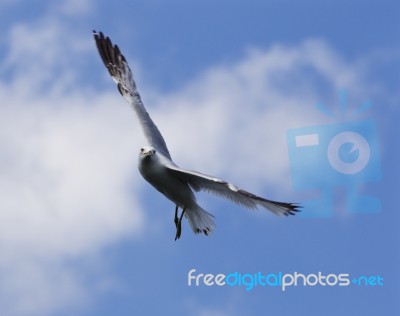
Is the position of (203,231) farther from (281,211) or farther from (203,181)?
(281,211)

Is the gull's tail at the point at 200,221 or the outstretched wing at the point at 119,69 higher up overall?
the outstretched wing at the point at 119,69

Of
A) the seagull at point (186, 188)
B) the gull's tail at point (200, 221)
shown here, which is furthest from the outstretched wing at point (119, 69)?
the gull's tail at point (200, 221)

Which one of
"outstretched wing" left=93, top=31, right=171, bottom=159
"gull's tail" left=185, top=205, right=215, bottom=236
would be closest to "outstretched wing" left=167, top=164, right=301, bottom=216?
"gull's tail" left=185, top=205, right=215, bottom=236

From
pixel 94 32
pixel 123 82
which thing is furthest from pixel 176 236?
pixel 94 32

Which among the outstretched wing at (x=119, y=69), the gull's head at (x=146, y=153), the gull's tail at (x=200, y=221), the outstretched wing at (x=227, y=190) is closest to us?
the outstretched wing at (x=227, y=190)

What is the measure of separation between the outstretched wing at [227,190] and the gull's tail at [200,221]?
27 centimetres

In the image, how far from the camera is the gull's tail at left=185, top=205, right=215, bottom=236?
5730mm

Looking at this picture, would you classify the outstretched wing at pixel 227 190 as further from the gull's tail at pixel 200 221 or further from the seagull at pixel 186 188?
the gull's tail at pixel 200 221

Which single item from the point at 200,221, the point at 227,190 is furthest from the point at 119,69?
A: the point at 227,190

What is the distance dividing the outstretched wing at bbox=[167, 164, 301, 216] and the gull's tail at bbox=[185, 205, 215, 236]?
27cm

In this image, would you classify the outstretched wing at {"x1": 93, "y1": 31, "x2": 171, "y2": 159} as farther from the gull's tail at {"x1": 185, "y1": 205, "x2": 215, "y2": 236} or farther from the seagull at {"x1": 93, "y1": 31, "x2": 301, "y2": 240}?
the gull's tail at {"x1": 185, "y1": 205, "x2": 215, "y2": 236}

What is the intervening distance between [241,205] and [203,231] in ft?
2.29

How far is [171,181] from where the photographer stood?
534 centimetres

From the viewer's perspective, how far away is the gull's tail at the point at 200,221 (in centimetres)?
573
